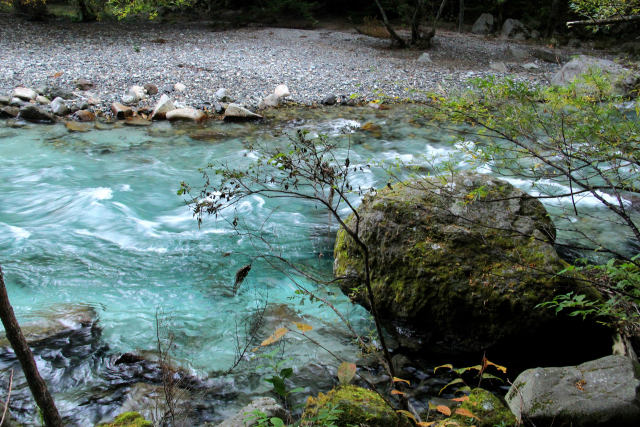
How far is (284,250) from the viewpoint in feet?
17.9

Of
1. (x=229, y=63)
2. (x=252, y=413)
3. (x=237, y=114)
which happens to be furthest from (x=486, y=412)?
(x=229, y=63)

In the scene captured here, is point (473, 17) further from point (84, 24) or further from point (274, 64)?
point (84, 24)

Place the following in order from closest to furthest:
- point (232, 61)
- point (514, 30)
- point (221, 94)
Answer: point (221, 94) → point (232, 61) → point (514, 30)

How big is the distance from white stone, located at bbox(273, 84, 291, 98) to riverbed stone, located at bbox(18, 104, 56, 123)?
192 inches

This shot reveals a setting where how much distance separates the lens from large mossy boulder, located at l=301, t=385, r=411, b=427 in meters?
2.49

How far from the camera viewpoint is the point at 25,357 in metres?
1.83

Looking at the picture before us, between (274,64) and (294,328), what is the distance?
36.4ft

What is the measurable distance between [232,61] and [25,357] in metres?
13.0

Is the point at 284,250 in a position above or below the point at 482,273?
below

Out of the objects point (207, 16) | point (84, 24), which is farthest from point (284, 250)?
point (207, 16)

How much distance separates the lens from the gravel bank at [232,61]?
37.6ft

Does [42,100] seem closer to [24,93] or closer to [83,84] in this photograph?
[24,93]

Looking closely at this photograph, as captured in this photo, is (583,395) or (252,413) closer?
(252,413)

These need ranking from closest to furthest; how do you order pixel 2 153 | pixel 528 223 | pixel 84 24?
pixel 528 223 < pixel 2 153 < pixel 84 24
